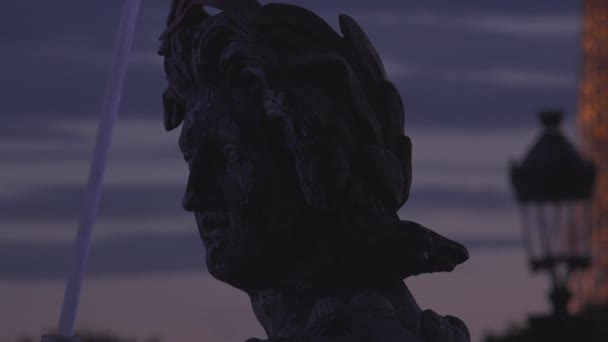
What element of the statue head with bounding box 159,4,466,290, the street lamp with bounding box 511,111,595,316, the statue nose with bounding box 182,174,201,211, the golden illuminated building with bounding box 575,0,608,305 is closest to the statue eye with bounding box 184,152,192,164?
the statue head with bounding box 159,4,466,290

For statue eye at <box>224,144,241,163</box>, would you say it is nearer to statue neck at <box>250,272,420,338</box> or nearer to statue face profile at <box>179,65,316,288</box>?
statue face profile at <box>179,65,316,288</box>

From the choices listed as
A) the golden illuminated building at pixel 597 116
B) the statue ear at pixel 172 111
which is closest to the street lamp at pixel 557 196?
the statue ear at pixel 172 111

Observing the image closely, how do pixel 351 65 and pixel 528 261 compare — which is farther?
pixel 528 261

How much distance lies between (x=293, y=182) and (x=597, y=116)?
54031 millimetres

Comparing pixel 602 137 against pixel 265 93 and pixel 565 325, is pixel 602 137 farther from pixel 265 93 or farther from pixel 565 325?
pixel 265 93

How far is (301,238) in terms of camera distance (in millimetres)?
7812

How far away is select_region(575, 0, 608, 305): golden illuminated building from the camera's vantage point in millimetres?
54062

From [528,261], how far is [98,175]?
33.3 ft

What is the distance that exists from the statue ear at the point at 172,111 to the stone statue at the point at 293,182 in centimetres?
27

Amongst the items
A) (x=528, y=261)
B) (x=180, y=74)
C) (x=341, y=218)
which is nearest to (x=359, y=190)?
(x=341, y=218)

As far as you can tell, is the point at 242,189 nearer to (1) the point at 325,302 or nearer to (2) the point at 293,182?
(2) the point at 293,182

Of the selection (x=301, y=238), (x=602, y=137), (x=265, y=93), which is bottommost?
(x=301, y=238)

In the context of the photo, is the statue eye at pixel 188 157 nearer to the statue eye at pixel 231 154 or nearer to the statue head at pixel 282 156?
the statue head at pixel 282 156

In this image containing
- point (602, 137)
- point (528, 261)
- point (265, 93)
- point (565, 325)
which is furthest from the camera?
point (602, 137)
